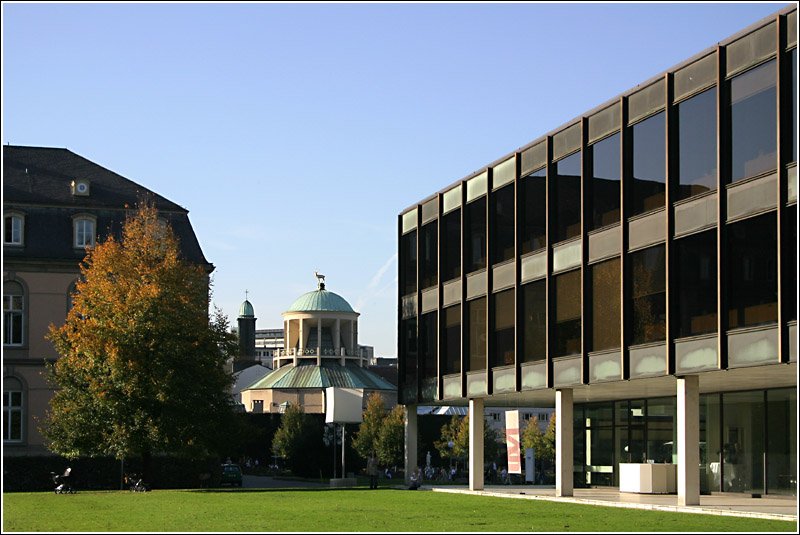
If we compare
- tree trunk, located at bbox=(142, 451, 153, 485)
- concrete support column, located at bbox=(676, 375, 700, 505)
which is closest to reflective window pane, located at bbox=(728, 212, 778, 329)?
concrete support column, located at bbox=(676, 375, 700, 505)

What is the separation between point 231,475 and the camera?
77.2 metres

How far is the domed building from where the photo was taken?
14075cm

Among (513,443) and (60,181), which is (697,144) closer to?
(513,443)

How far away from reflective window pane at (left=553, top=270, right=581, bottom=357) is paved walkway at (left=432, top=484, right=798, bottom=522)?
4.79 meters

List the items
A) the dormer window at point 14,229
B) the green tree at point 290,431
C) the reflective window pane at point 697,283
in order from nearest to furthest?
1. the reflective window pane at point 697,283
2. the dormer window at point 14,229
3. the green tree at point 290,431

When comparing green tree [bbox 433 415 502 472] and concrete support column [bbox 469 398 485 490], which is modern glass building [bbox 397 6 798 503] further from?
green tree [bbox 433 415 502 472]

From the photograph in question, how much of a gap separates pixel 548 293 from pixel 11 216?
1397 inches

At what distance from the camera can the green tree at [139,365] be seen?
55438 mm

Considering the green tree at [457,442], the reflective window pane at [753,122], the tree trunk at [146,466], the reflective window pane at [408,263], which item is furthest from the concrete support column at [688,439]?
the green tree at [457,442]

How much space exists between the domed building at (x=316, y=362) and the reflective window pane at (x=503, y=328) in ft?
295

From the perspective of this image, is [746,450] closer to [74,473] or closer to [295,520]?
[295,520]

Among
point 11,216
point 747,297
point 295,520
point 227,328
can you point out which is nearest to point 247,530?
point 295,520

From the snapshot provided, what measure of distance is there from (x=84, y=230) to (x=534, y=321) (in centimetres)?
3276

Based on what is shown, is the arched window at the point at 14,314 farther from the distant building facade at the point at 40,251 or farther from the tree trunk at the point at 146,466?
the tree trunk at the point at 146,466
